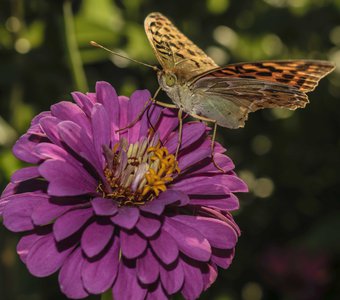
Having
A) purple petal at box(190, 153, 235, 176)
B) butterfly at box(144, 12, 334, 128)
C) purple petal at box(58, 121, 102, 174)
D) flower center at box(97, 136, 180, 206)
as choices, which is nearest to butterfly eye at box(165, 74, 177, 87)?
butterfly at box(144, 12, 334, 128)

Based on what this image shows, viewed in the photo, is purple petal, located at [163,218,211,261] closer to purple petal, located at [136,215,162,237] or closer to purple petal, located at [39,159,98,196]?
purple petal, located at [136,215,162,237]

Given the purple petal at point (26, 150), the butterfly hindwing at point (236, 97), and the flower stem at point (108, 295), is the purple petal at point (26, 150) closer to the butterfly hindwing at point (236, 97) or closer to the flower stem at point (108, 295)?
the flower stem at point (108, 295)

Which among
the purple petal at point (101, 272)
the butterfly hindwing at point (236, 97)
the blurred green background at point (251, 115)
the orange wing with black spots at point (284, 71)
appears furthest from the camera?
the blurred green background at point (251, 115)

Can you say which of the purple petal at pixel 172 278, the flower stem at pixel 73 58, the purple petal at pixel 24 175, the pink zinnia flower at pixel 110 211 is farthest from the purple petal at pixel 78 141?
the flower stem at pixel 73 58

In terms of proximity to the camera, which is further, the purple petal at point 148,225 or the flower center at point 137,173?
the flower center at point 137,173

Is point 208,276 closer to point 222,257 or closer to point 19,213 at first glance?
point 222,257

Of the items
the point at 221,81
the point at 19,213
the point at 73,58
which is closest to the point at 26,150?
the point at 19,213
